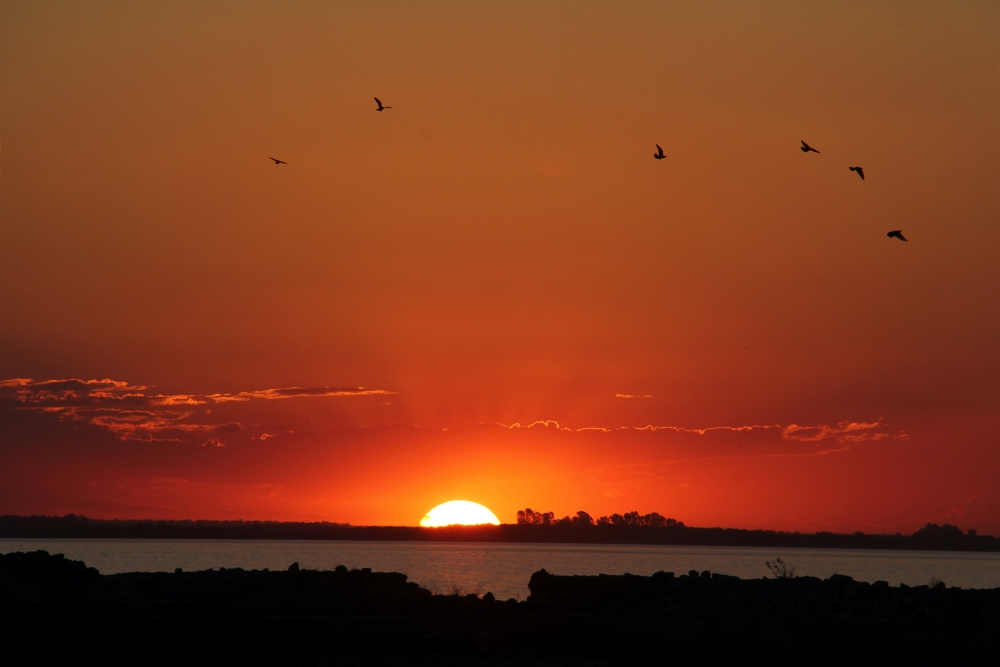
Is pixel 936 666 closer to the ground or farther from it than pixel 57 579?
closer to the ground

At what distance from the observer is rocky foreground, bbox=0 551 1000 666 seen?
21.1 m

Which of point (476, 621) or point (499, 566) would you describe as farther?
point (499, 566)

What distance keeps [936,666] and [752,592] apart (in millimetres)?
11007

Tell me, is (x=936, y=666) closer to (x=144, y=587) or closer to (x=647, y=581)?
(x=647, y=581)

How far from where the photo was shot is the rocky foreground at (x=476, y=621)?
69.3 feet

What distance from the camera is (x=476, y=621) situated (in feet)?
90.1

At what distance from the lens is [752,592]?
32312mm

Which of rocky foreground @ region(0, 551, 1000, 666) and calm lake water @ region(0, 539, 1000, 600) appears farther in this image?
calm lake water @ region(0, 539, 1000, 600)

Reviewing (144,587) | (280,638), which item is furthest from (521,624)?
(144,587)

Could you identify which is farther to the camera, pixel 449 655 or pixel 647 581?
pixel 647 581

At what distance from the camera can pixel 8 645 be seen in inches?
640

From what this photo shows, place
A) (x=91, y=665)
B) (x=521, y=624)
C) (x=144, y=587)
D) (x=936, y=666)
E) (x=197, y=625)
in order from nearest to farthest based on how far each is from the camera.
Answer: (x=91, y=665)
(x=936, y=666)
(x=197, y=625)
(x=521, y=624)
(x=144, y=587)

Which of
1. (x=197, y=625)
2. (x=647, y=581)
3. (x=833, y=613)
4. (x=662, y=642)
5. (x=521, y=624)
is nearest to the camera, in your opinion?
(x=197, y=625)

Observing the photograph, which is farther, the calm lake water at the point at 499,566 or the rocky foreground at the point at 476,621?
the calm lake water at the point at 499,566
